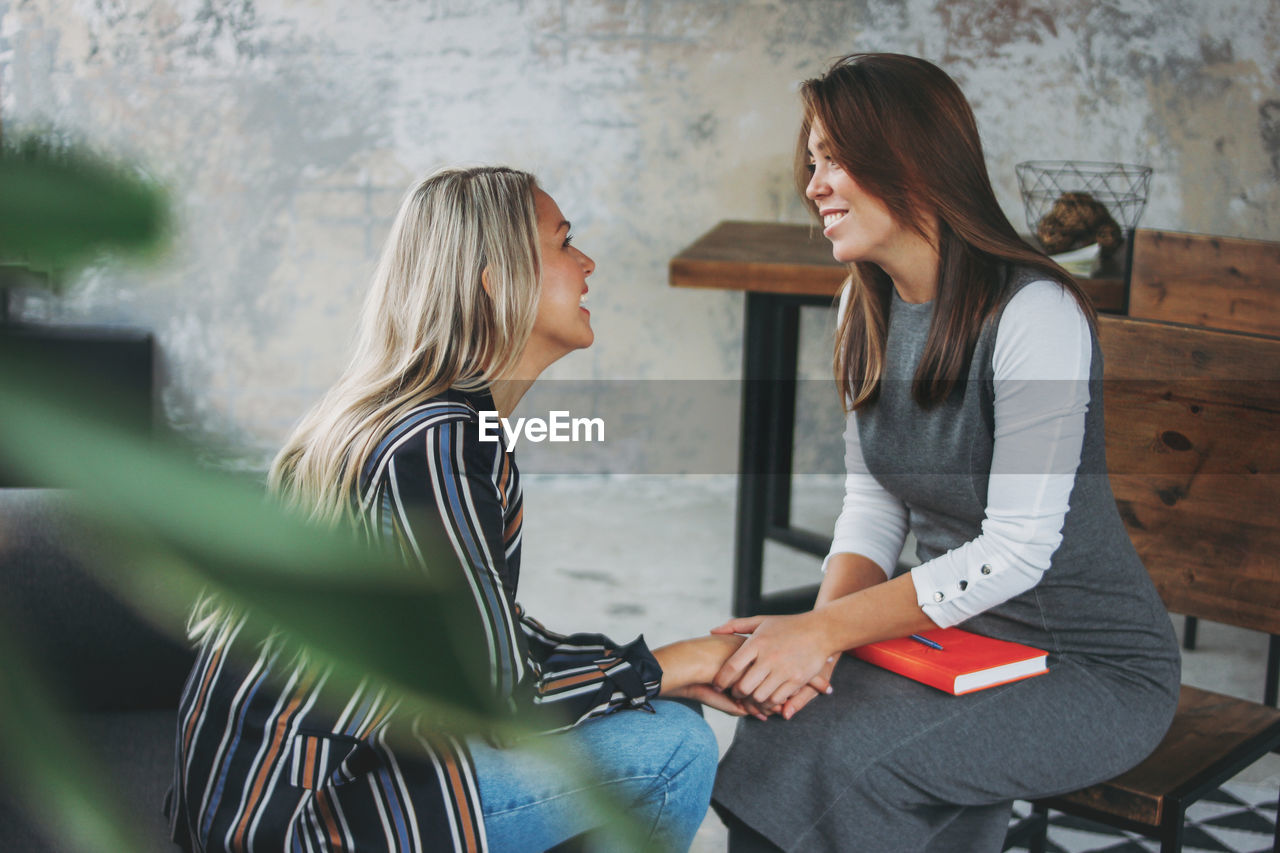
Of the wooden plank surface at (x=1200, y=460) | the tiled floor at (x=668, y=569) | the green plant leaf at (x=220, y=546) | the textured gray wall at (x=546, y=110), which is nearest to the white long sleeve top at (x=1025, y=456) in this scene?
the wooden plank surface at (x=1200, y=460)

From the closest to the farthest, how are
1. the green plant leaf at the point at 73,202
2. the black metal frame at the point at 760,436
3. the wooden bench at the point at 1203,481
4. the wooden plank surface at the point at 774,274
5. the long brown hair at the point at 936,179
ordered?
the green plant leaf at the point at 73,202, the long brown hair at the point at 936,179, the wooden bench at the point at 1203,481, the wooden plank surface at the point at 774,274, the black metal frame at the point at 760,436

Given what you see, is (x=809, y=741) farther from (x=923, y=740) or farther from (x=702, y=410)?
(x=702, y=410)

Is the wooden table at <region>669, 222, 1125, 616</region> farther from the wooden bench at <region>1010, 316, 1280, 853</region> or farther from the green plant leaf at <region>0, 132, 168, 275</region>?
the green plant leaf at <region>0, 132, 168, 275</region>

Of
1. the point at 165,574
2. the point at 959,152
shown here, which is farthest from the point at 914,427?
the point at 165,574

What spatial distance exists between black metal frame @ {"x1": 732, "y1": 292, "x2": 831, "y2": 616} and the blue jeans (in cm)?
155

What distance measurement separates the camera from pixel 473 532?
3.76ft

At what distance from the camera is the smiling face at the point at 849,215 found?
1393 mm

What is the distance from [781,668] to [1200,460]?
0.72 m

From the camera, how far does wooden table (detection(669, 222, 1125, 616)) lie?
8.55 feet

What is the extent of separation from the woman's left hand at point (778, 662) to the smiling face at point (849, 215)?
42 cm

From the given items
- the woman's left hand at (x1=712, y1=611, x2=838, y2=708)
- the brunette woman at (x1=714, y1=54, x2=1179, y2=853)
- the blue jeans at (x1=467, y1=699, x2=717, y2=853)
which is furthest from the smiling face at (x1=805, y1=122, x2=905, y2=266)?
the blue jeans at (x1=467, y1=699, x2=717, y2=853)

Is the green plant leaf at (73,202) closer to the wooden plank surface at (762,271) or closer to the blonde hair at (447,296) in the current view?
the blonde hair at (447,296)

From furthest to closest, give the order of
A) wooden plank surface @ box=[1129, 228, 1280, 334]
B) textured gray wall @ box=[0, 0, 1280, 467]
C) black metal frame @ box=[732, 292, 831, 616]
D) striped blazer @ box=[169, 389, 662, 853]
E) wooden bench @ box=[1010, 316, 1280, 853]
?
1. textured gray wall @ box=[0, 0, 1280, 467]
2. black metal frame @ box=[732, 292, 831, 616]
3. wooden plank surface @ box=[1129, 228, 1280, 334]
4. wooden bench @ box=[1010, 316, 1280, 853]
5. striped blazer @ box=[169, 389, 662, 853]

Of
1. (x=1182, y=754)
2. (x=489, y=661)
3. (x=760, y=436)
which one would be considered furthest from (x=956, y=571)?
(x=760, y=436)
